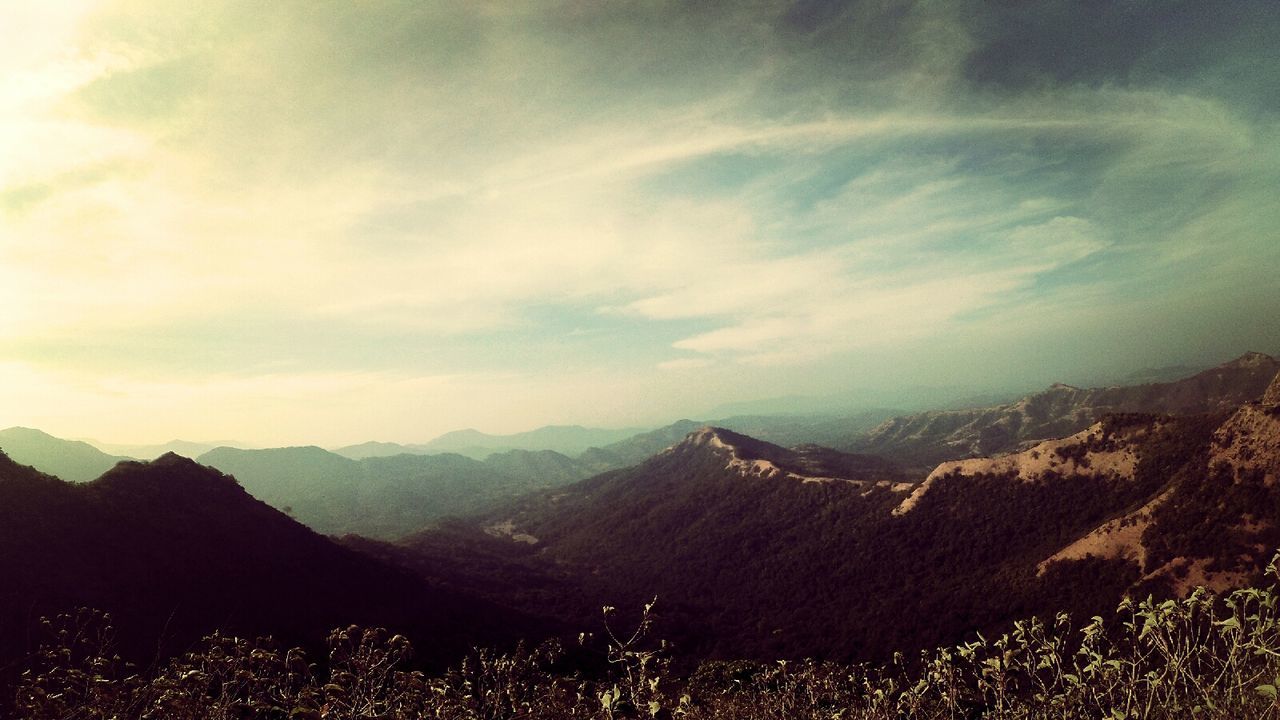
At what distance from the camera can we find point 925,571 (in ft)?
389

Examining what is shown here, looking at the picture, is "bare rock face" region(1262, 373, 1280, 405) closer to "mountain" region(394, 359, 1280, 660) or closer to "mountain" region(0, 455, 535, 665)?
"mountain" region(394, 359, 1280, 660)

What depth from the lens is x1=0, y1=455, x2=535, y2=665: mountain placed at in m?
47.0

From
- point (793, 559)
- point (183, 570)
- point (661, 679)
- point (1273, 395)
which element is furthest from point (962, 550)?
point (183, 570)

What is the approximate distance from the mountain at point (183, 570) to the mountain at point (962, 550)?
151ft

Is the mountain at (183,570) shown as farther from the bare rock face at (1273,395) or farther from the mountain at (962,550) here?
the bare rock face at (1273,395)

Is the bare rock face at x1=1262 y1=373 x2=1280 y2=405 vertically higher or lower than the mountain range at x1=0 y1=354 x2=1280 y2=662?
higher

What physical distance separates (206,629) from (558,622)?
6998cm

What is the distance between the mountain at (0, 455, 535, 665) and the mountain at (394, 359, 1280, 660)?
151 feet

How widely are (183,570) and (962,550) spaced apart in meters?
149

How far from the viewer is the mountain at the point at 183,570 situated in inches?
1850

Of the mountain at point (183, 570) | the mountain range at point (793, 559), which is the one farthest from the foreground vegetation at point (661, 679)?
the mountain at point (183, 570)

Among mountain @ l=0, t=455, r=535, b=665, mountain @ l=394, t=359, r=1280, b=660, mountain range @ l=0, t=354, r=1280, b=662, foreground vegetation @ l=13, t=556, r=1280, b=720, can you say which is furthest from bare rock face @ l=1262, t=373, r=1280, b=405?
mountain @ l=0, t=455, r=535, b=665

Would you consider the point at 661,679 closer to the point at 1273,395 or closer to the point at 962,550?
the point at 962,550

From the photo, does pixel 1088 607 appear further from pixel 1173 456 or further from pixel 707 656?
pixel 707 656
